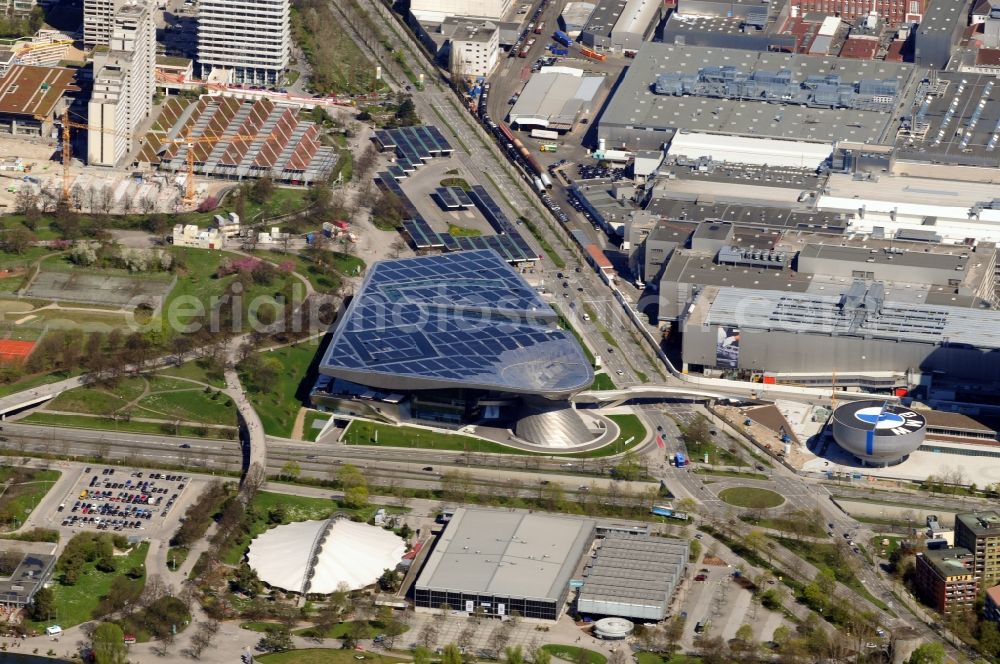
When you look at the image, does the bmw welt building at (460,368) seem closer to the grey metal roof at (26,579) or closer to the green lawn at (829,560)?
the green lawn at (829,560)

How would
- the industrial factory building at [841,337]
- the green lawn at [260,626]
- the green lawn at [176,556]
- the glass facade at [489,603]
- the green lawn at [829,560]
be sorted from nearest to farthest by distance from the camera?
the green lawn at [260,626]
the glass facade at [489,603]
the green lawn at [829,560]
the green lawn at [176,556]
the industrial factory building at [841,337]

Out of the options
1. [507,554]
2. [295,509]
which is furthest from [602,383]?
[295,509]

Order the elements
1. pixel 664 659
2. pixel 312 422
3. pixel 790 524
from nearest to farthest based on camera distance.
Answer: pixel 664 659 < pixel 790 524 < pixel 312 422

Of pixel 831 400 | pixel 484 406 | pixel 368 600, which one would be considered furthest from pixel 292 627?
pixel 831 400

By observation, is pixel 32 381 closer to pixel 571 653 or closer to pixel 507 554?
pixel 507 554

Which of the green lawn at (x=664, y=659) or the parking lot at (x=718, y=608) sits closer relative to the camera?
the green lawn at (x=664, y=659)

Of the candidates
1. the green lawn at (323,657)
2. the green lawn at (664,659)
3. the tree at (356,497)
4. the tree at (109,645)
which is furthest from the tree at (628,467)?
the tree at (109,645)

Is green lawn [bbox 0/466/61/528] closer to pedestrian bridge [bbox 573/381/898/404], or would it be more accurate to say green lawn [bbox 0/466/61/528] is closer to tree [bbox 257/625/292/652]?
tree [bbox 257/625/292/652]

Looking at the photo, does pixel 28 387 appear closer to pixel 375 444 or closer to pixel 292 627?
pixel 375 444
